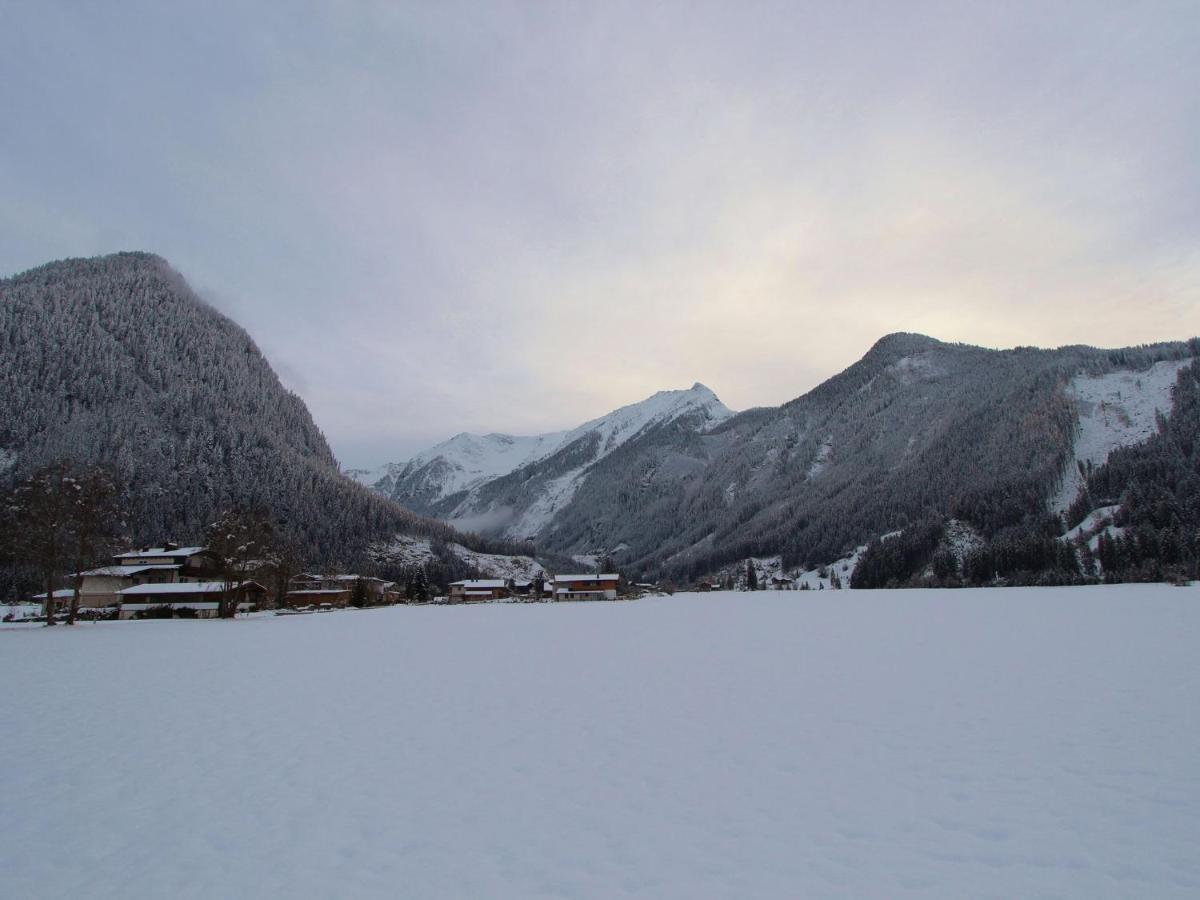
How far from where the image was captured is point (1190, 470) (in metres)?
124

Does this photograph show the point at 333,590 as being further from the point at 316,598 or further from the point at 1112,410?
the point at 1112,410

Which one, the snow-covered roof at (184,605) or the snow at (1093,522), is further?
the snow at (1093,522)

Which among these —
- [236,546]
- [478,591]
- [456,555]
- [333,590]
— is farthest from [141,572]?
[456,555]

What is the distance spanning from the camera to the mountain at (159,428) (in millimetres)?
137875

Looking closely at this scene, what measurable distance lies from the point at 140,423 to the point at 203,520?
45.6m

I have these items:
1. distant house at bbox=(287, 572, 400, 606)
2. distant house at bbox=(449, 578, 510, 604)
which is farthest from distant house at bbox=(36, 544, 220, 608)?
distant house at bbox=(449, 578, 510, 604)

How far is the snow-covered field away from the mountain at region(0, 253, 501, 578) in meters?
129

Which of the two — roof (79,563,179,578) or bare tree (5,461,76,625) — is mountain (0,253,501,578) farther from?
bare tree (5,461,76,625)

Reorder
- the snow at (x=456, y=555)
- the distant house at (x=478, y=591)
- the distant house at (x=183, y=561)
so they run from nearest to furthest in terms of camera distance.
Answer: the distant house at (x=183, y=561) < the distant house at (x=478, y=591) < the snow at (x=456, y=555)

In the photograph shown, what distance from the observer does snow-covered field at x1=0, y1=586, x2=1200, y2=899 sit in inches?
260

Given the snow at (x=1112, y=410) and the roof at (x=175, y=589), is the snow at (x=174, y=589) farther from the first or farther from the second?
the snow at (x=1112, y=410)

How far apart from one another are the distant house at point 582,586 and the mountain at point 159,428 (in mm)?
55966

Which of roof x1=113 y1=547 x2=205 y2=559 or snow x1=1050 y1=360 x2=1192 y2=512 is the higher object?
snow x1=1050 y1=360 x2=1192 y2=512

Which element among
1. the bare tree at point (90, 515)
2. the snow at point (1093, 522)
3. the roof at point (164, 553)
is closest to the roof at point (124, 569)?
the roof at point (164, 553)
